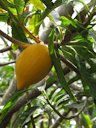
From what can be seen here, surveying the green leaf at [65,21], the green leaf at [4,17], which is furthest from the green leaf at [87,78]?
the green leaf at [4,17]

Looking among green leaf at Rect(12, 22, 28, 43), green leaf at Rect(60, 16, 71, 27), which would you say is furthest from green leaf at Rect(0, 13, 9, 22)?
green leaf at Rect(60, 16, 71, 27)

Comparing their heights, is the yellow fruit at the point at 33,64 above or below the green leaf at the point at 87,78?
above

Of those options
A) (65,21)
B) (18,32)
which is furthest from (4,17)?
(65,21)

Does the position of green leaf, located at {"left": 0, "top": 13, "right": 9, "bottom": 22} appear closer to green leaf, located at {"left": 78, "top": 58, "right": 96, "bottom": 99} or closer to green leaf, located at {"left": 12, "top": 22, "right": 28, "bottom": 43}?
green leaf, located at {"left": 12, "top": 22, "right": 28, "bottom": 43}

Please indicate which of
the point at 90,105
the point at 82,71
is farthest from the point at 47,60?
the point at 90,105

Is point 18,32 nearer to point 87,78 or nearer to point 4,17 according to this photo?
point 4,17

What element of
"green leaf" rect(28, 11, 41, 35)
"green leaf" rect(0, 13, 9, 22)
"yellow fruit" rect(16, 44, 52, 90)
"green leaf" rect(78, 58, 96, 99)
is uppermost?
"green leaf" rect(0, 13, 9, 22)

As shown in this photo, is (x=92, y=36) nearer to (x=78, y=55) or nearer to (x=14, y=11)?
(x=78, y=55)

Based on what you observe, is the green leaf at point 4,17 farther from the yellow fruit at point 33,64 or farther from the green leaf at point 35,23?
the yellow fruit at point 33,64
